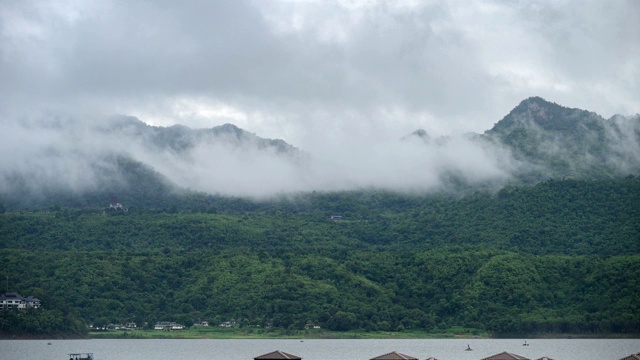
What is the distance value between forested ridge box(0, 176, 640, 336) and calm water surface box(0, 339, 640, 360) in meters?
2.50

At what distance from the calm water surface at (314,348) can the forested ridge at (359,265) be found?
250 centimetres

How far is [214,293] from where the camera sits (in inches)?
4722

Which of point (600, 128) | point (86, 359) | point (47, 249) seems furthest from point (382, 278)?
point (600, 128)

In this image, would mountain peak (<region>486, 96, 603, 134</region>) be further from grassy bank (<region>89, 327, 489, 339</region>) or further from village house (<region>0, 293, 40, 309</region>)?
village house (<region>0, 293, 40, 309</region>)

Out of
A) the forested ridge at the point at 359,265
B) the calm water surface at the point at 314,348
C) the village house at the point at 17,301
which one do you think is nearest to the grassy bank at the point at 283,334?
the calm water surface at the point at 314,348

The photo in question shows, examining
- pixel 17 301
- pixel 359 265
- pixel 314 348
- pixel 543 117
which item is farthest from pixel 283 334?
pixel 543 117

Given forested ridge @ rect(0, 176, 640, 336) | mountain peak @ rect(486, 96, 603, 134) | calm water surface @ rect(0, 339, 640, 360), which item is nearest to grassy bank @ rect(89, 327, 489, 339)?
calm water surface @ rect(0, 339, 640, 360)

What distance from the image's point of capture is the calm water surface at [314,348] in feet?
297

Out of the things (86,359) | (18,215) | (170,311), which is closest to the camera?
(86,359)

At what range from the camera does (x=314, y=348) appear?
102562 mm

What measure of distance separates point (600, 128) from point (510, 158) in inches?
621

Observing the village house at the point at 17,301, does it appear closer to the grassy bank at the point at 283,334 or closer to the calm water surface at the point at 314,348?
the calm water surface at the point at 314,348

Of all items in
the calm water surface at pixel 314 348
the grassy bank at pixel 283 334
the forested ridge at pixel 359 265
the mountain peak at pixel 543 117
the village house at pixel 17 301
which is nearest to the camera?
the calm water surface at pixel 314 348

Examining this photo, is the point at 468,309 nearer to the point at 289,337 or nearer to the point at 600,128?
the point at 289,337
